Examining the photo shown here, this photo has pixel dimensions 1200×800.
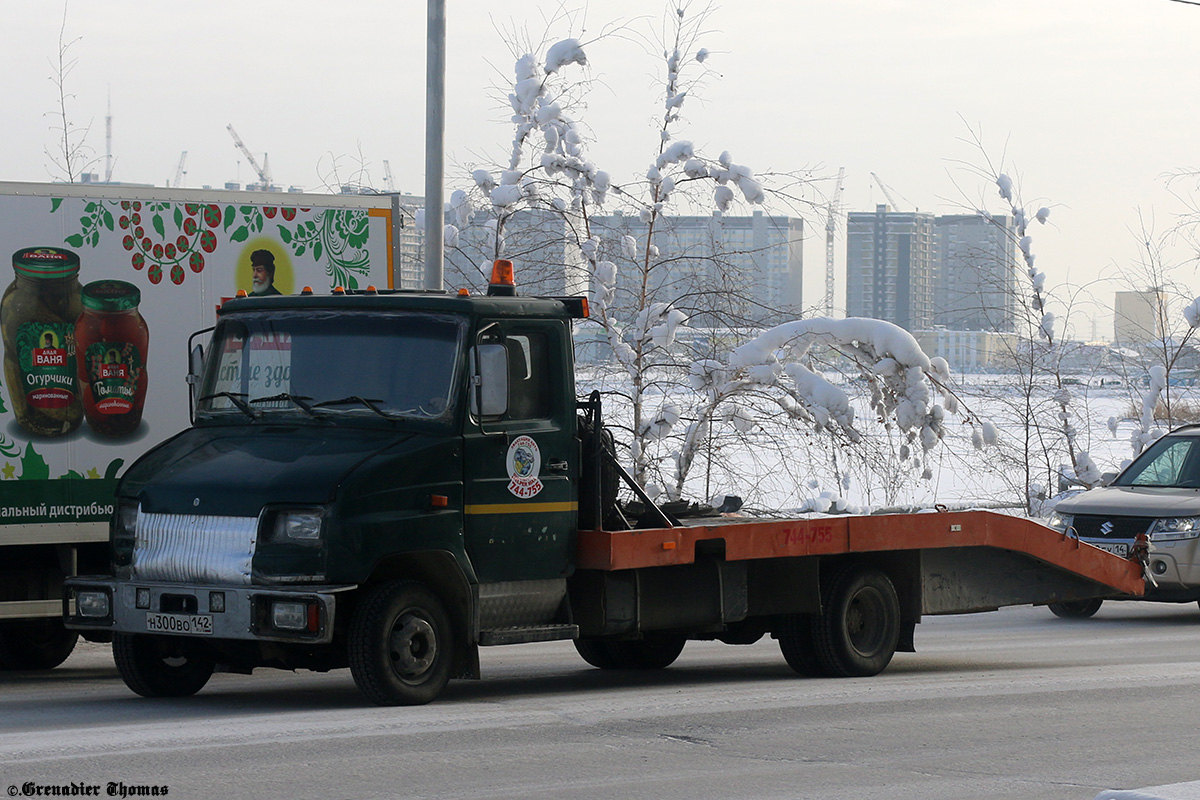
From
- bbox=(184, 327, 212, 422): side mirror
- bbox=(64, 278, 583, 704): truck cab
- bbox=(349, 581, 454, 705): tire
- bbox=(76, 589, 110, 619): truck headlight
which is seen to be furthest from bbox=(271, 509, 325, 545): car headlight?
bbox=(184, 327, 212, 422): side mirror

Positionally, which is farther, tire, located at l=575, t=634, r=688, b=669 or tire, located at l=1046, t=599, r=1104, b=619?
tire, located at l=1046, t=599, r=1104, b=619

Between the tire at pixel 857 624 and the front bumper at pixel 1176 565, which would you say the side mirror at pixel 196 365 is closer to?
the tire at pixel 857 624

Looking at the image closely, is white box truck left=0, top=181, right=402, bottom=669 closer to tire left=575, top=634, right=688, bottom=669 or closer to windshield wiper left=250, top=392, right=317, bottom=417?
windshield wiper left=250, top=392, right=317, bottom=417

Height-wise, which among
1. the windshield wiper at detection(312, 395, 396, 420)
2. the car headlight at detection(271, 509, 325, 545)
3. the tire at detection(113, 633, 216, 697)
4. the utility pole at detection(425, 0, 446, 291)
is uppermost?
the utility pole at detection(425, 0, 446, 291)

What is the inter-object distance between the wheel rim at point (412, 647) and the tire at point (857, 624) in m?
3.28

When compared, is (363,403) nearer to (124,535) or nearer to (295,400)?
(295,400)

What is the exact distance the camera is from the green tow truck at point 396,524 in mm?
8453

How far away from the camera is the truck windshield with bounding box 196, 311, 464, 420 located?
909 centimetres

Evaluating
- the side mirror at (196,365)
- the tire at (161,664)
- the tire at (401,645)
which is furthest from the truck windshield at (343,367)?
the tire at (161,664)

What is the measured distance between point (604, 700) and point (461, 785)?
2.81 metres

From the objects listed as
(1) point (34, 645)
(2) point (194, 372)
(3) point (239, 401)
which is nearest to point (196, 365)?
(2) point (194, 372)

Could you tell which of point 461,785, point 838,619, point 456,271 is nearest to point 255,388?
point 461,785

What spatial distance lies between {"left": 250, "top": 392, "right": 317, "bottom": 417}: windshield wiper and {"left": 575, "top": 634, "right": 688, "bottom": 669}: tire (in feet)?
11.4

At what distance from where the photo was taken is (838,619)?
1103 cm
